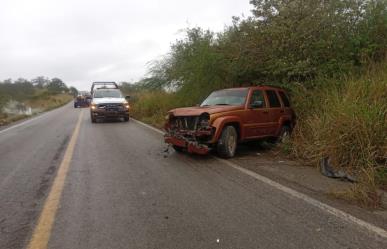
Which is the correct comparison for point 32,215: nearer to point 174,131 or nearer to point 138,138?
point 174,131

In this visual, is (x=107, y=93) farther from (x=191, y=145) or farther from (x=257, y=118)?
(x=191, y=145)

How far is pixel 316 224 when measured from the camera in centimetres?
467

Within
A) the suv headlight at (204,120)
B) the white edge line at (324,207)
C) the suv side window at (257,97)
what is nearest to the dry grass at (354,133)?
the white edge line at (324,207)

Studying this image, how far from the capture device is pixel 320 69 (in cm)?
1091

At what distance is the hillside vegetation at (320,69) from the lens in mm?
7512

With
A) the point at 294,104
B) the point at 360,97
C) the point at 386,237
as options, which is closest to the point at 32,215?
the point at 386,237

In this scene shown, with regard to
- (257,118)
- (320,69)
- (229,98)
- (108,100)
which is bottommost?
(257,118)

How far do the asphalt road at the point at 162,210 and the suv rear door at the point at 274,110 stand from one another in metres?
2.27

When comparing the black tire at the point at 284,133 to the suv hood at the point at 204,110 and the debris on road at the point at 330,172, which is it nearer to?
the suv hood at the point at 204,110

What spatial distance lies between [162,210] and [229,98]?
17.5 ft

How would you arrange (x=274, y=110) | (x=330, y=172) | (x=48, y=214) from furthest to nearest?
(x=274, y=110), (x=330, y=172), (x=48, y=214)

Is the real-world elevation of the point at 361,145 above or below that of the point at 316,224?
above

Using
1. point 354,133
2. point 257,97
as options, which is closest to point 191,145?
point 257,97

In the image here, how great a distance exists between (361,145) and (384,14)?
5387mm
